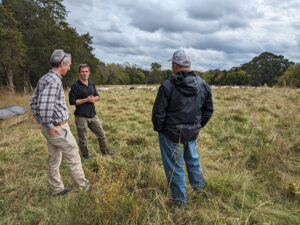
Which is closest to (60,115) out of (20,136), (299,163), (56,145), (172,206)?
(56,145)

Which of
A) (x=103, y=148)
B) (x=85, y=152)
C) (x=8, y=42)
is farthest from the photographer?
(x=8, y=42)

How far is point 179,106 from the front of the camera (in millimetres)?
1982

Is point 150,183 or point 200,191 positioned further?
point 150,183

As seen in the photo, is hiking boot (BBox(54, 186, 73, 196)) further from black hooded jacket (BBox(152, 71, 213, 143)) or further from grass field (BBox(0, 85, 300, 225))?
black hooded jacket (BBox(152, 71, 213, 143))

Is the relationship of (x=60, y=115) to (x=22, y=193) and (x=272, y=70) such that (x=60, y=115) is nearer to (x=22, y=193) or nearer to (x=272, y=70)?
(x=22, y=193)

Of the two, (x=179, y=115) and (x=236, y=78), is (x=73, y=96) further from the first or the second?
(x=236, y=78)

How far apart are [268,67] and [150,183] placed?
60.2 meters

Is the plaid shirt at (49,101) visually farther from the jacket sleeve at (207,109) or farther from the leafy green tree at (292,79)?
the leafy green tree at (292,79)

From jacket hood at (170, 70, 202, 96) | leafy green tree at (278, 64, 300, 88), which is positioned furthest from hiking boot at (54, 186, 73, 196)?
leafy green tree at (278, 64, 300, 88)

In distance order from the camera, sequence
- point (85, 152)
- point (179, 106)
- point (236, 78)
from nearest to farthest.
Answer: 1. point (179, 106)
2. point (85, 152)
3. point (236, 78)

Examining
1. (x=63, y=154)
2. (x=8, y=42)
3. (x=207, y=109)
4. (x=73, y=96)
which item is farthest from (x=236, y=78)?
(x=63, y=154)

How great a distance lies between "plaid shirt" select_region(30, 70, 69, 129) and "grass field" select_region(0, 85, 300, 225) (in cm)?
86

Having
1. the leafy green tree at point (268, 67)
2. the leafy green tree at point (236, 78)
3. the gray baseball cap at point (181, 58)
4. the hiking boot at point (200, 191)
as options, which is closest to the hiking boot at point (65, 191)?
the hiking boot at point (200, 191)

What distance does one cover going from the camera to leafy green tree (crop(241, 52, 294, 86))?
48.5 m
